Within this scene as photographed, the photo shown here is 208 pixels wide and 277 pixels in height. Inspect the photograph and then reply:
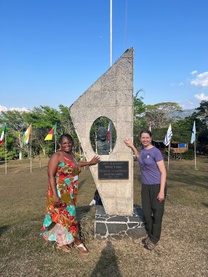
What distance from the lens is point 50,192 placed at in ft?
11.1

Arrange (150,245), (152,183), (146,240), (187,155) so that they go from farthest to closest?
1. (187,155)
2. (146,240)
3. (150,245)
4. (152,183)

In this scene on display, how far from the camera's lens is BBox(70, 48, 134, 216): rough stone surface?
4199mm

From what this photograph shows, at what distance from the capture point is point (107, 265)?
3.34 meters

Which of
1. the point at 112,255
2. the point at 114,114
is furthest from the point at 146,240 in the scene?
the point at 114,114

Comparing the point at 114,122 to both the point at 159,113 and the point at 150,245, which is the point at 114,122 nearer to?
the point at 150,245

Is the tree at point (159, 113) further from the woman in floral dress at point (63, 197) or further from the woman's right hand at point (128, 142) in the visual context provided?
the woman in floral dress at point (63, 197)

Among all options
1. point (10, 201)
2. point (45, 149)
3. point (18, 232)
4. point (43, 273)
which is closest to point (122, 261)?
point (43, 273)

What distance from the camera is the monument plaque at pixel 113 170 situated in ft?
14.0

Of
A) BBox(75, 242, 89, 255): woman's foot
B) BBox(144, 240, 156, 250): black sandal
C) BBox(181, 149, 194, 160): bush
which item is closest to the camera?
BBox(75, 242, 89, 255): woman's foot

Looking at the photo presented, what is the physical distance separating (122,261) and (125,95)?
2.62 m

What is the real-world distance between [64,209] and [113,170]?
1.19 metres

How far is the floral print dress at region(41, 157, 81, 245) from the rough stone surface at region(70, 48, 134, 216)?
0.91m

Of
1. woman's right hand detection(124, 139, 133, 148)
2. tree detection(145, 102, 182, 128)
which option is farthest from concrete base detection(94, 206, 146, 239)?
tree detection(145, 102, 182, 128)

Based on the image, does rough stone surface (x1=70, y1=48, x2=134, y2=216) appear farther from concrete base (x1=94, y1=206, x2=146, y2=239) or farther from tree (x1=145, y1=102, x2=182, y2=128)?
tree (x1=145, y1=102, x2=182, y2=128)
